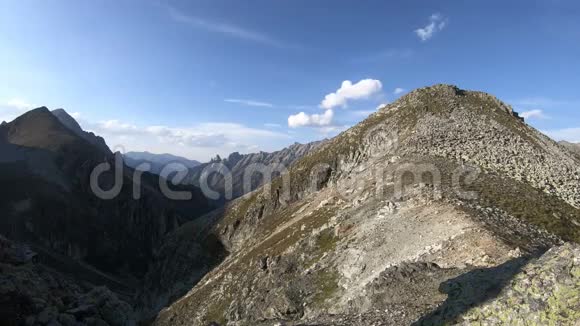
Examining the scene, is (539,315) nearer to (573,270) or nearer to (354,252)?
(573,270)

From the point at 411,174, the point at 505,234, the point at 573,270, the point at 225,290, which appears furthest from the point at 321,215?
the point at 573,270

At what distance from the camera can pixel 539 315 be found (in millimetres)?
14125

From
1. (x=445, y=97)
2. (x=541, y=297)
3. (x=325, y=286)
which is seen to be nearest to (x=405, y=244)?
(x=325, y=286)

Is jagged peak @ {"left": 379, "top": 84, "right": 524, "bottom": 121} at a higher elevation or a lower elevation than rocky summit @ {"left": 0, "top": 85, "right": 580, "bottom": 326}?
higher

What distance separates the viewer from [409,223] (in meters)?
45.7

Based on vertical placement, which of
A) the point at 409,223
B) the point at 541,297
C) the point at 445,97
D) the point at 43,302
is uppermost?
the point at 445,97

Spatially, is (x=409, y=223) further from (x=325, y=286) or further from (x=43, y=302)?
(x=43, y=302)

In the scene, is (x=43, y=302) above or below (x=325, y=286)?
above

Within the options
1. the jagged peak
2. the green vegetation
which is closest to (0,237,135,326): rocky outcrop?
the green vegetation

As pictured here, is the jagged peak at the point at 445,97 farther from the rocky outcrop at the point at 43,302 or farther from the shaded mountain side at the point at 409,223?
the rocky outcrop at the point at 43,302

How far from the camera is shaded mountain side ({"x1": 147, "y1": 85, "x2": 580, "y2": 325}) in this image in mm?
31391

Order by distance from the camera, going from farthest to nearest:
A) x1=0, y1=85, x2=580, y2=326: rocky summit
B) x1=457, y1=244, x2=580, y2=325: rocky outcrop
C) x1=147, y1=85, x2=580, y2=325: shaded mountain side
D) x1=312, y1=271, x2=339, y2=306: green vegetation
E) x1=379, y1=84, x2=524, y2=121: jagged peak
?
x1=379, y1=84, x2=524, y2=121: jagged peak → x1=312, y1=271, x2=339, y2=306: green vegetation → x1=147, y1=85, x2=580, y2=325: shaded mountain side → x1=0, y1=85, x2=580, y2=326: rocky summit → x1=457, y1=244, x2=580, y2=325: rocky outcrop

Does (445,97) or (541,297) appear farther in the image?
(445,97)

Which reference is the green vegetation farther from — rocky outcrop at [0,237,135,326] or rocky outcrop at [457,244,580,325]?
rocky outcrop at [457,244,580,325]
